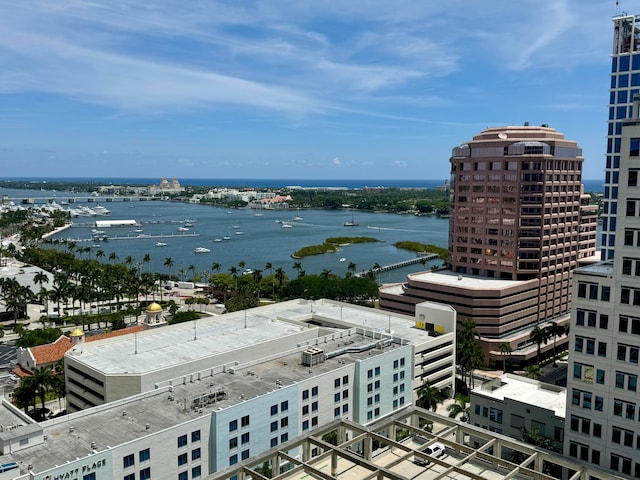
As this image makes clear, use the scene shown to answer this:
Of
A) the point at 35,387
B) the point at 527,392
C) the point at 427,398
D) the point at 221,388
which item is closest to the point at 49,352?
the point at 35,387

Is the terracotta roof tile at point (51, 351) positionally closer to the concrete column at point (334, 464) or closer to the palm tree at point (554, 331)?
the concrete column at point (334, 464)

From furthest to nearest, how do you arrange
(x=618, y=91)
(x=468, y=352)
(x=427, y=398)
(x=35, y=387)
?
(x=468, y=352), (x=618, y=91), (x=35, y=387), (x=427, y=398)

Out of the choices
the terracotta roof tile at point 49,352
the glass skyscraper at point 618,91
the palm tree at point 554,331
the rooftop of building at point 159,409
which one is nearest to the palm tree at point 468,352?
the palm tree at point 554,331

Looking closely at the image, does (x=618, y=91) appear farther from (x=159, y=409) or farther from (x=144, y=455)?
(x=144, y=455)

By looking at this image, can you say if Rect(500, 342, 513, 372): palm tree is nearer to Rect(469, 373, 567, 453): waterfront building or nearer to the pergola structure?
Rect(469, 373, 567, 453): waterfront building

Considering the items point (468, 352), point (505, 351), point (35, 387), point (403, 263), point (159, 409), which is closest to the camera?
point (159, 409)

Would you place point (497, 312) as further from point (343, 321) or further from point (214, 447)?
point (214, 447)

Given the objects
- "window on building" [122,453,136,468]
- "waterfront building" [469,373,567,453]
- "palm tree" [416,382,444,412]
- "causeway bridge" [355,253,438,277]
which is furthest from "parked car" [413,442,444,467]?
"causeway bridge" [355,253,438,277]

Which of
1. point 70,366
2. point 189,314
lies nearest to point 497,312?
point 189,314
